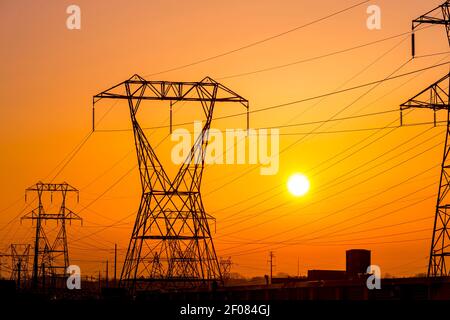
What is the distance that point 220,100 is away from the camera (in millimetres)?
65375

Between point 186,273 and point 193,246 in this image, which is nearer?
point 193,246

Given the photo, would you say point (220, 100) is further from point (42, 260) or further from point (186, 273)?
point (42, 260)

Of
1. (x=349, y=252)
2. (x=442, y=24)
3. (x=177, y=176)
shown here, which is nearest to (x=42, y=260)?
(x=349, y=252)
